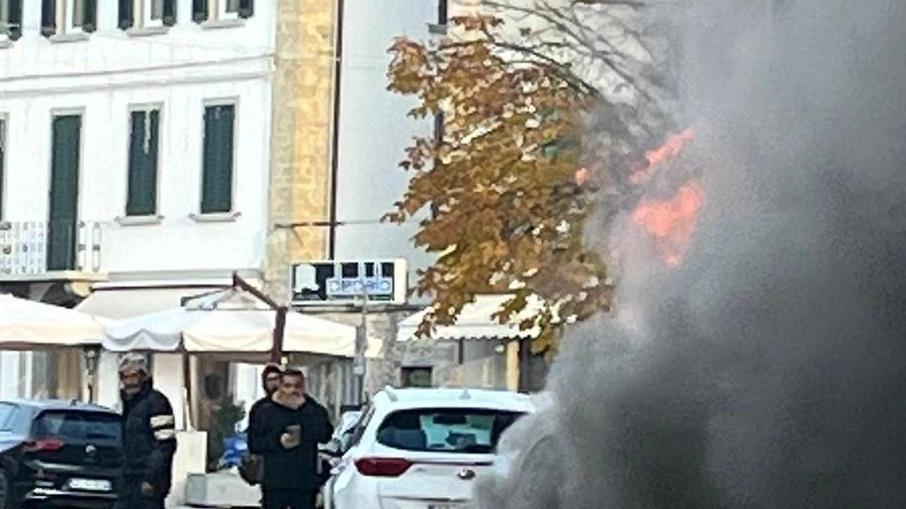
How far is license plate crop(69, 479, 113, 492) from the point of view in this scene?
31109 mm

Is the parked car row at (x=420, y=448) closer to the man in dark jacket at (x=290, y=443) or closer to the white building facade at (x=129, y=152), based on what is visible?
the man in dark jacket at (x=290, y=443)

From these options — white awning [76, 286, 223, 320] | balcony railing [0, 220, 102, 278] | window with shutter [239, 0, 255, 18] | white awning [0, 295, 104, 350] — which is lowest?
white awning [0, 295, 104, 350]

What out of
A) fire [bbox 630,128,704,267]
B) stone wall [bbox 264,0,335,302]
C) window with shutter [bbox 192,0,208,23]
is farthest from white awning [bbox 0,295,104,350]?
fire [bbox 630,128,704,267]

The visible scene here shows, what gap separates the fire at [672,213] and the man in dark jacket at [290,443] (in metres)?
6.97

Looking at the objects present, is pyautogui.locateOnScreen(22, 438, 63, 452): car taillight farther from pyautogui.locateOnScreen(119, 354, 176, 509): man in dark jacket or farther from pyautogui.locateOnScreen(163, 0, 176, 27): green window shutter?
pyautogui.locateOnScreen(163, 0, 176, 27): green window shutter

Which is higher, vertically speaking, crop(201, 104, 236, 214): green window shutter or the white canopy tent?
crop(201, 104, 236, 214): green window shutter

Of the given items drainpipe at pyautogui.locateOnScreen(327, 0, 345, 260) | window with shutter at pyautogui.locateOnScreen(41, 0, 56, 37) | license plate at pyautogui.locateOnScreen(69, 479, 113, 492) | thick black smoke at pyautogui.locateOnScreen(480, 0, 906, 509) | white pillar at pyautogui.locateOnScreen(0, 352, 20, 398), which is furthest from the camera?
white pillar at pyautogui.locateOnScreen(0, 352, 20, 398)

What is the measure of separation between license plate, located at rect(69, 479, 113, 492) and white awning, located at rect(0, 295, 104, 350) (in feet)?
24.8

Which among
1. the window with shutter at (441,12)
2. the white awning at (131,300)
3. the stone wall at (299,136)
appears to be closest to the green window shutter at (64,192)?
the white awning at (131,300)

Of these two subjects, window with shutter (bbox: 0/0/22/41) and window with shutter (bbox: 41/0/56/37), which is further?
window with shutter (bbox: 0/0/22/41)

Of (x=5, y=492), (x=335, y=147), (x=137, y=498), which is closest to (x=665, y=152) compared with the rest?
(x=137, y=498)

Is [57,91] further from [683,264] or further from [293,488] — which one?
[683,264]

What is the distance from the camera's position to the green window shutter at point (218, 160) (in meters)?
48.4

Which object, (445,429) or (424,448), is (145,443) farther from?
(445,429)
